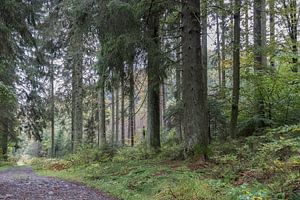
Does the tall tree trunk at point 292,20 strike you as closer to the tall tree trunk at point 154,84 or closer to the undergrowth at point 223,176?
the tall tree trunk at point 154,84

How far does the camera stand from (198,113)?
8562 millimetres

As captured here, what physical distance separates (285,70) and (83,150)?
9.13 m

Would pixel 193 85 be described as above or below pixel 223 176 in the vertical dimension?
above

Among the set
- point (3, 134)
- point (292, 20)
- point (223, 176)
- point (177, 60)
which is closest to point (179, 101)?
point (177, 60)

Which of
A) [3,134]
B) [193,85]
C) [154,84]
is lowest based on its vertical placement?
[3,134]

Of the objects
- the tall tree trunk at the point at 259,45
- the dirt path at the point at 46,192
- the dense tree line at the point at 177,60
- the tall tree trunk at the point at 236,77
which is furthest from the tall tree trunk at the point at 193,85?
the tall tree trunk at the point at 259,45

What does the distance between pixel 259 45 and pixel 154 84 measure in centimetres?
472

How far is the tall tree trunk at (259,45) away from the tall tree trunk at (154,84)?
351cm

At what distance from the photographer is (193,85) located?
8641 millimetres

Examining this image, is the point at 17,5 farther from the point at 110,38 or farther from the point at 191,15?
the point at 191,15

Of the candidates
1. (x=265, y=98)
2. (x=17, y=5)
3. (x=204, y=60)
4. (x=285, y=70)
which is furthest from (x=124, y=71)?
(x=285, y=70)

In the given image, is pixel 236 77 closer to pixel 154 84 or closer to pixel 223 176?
pixel 154 84

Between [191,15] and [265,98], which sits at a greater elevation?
[191,15]

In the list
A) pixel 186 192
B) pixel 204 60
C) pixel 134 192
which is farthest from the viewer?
pixel 204 60
